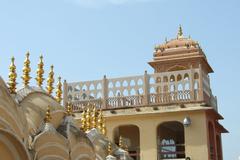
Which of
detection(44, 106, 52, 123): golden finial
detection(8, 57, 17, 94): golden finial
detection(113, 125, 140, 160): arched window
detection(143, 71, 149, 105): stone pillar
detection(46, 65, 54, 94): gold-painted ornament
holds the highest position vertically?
detection(143, 71, 149, 105): stone pillar

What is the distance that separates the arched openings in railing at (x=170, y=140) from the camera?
2027cm

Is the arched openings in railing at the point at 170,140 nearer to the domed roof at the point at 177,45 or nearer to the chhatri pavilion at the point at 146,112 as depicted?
the chhatri pavilion at the point at 146,112

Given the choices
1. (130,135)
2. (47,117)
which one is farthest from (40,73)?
(130,135)

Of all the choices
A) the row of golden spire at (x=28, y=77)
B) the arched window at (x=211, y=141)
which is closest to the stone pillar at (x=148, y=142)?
the arched window at (x=211, y=141)

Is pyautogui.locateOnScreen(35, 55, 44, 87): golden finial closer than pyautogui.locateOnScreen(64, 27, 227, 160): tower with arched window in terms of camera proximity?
Yes

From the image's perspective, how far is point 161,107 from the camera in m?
19.7

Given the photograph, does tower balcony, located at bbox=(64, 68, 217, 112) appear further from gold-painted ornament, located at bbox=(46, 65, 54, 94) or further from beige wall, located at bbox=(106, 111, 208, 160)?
gold-painted ornament, located at bbox=(46, 65, 54, 94)

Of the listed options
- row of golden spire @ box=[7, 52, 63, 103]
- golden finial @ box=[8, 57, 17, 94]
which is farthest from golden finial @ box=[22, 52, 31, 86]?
golden finial @ box=[8, 57, 17, 94]

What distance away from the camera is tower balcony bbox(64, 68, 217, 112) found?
19.4 meters

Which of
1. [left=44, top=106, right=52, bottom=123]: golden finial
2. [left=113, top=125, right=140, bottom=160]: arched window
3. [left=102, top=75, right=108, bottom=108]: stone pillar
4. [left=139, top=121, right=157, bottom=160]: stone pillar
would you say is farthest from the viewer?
[left=113, top=125, right=140, bottom=160]: arched window

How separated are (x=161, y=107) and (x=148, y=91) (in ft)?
2.84

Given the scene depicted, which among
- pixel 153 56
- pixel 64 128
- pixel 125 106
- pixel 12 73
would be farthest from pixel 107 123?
pixel 12 73

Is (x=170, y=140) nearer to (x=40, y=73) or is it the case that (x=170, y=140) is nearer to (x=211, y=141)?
(x=211, y=141)

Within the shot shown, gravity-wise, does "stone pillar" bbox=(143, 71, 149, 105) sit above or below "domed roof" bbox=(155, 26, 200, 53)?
below
